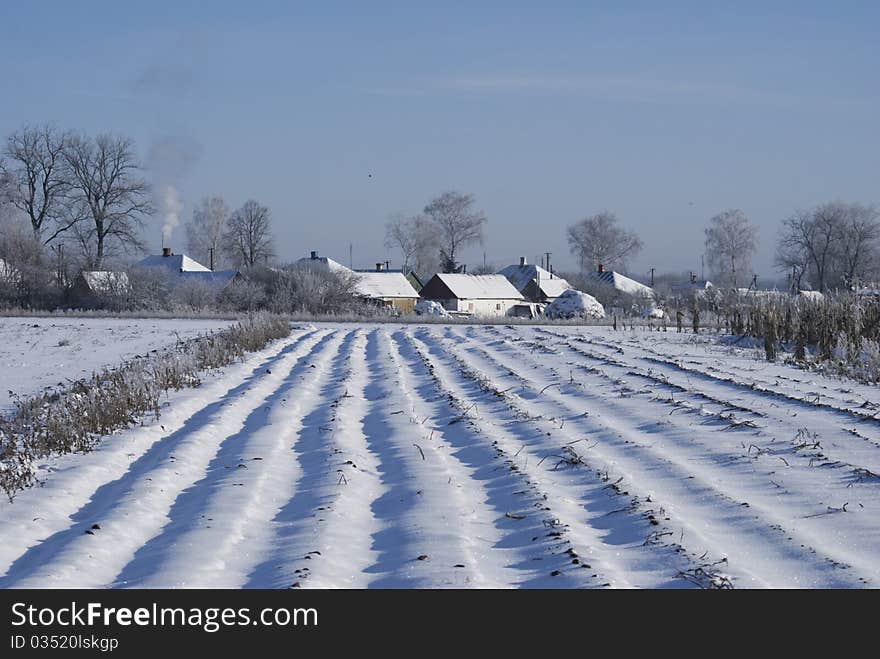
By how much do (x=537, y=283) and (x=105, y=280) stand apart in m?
39.6

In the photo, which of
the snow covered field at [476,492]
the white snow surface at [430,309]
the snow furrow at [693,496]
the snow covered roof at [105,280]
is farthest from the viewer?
the white snow surface at [430,309]

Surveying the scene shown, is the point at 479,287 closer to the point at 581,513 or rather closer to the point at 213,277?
the point at 213,277

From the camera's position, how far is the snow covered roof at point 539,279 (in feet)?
281

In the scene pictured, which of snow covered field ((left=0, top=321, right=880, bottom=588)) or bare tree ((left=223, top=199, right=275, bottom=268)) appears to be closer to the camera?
snow covered field ((left=0, top=321, right=880, bottom=588))

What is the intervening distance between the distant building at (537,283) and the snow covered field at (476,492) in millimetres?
71638

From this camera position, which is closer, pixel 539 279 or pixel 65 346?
pixel 65 346

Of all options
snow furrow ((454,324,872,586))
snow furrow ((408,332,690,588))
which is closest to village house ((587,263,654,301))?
snow furrow ((454,324,872,586))

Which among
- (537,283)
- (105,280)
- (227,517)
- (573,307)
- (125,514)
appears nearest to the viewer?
(227,517)

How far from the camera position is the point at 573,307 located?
5031cm

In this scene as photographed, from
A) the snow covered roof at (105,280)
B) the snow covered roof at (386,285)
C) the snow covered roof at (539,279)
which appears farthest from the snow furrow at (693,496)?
the snow covered roof at (539,279)

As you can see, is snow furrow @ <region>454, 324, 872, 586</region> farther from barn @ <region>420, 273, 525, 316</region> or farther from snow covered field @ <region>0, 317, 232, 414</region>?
barn @ <region>420, 273, 525, 316</region>

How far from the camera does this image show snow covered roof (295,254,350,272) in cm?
6141

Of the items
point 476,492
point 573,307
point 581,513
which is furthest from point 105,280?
point 581,513

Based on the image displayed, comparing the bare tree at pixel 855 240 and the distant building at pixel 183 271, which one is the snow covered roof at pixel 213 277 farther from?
the bare tree at pixel 855 240
